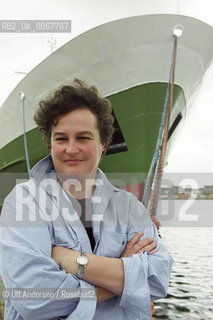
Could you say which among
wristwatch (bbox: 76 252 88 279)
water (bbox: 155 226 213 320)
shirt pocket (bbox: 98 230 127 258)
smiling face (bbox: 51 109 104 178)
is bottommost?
water (bbox: 155 226 213 320)

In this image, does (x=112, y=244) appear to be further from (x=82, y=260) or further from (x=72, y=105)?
(x=72, y=105)

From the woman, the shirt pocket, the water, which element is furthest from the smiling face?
the water

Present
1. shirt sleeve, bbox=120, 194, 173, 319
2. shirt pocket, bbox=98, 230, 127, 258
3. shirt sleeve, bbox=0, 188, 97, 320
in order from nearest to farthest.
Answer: shirt sleeve, bbox=0, 188, 97, 320 → shirt sleeve, bbox=120, 194, 173, 319 → shirt pocket, bbox=98, 230, 127, 258

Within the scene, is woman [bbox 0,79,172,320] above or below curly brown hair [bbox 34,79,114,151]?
below

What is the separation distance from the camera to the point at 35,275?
1.35 m

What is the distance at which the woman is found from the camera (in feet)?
4.51

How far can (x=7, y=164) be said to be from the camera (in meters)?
8.50

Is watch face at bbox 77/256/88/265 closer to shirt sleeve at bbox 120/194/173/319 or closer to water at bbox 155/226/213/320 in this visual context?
shirt sleeve at bbox 120/194/173/319

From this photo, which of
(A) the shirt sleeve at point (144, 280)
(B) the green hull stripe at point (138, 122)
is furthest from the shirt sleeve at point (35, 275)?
(B) the green hull stripe at point (138, 122)

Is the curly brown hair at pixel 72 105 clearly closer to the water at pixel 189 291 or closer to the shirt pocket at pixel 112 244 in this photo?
the shirt pocket at pixel 112 244

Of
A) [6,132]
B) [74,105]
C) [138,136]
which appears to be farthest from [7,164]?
[74,105]

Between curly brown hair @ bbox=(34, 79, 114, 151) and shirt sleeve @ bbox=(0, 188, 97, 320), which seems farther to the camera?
curly brown hair @ bbox=(34, 79, 114, 151)

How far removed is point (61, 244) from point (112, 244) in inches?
10.4

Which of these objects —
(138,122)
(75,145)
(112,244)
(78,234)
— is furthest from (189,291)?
(75,145)
